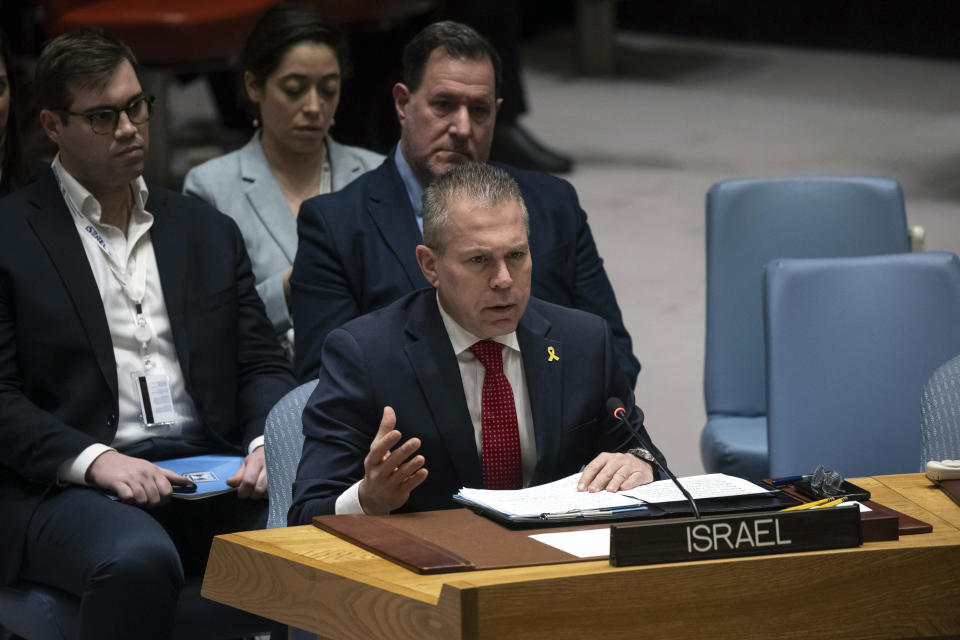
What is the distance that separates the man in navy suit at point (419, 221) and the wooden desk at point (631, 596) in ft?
3.38

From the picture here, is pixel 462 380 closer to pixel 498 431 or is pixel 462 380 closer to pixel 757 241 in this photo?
pixel 498 431

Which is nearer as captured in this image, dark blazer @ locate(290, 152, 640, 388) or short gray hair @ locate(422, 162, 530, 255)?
short gray hair @ locate(422, 162, 530, 255)

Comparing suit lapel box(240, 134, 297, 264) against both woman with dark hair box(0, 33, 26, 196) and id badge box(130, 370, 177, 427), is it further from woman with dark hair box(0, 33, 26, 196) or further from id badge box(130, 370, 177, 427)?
id badge box(130, 370, 177, 427)

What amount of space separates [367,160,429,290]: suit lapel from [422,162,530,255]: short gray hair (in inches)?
22.1

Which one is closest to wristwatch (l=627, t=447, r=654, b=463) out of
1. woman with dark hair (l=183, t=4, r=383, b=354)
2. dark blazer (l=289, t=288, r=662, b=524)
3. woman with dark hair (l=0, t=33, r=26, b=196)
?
dark blazer (l=289, t=288, r=662, b=524)

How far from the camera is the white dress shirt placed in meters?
2.70

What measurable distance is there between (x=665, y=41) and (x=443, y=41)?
7.07 meters

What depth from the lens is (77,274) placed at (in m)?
2.64

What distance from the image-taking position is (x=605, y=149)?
725cm

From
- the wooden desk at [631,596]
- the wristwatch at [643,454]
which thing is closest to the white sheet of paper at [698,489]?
the wristwatch at [643,454]

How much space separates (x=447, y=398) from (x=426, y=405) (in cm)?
3

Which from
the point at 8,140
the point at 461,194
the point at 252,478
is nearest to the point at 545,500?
the point at 461,194

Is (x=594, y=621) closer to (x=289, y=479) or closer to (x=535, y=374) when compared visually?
(x=535, y=374)

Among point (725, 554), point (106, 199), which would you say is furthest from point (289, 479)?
point (725, 554)
